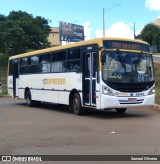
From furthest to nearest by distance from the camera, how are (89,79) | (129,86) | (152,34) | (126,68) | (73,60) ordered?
1. (152,34)
2. (73,60)
3. (89,79)
4. (126,68)
5. (129,86)

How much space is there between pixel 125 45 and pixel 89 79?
6.19ft

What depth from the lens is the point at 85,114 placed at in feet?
58.8

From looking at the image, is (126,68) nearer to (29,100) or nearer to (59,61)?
(59,61)

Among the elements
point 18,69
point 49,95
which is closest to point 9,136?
point 49,95

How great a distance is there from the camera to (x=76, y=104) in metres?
17.8

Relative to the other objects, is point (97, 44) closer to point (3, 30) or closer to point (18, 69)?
point (18, 69)

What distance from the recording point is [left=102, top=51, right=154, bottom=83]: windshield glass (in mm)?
16203

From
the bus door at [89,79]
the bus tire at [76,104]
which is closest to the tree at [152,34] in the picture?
the bus tire at [76,104]

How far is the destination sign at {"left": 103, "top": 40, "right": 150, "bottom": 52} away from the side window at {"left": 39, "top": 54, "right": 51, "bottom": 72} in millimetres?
5285

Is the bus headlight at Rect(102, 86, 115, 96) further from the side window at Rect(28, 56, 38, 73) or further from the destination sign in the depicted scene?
the side window at Rect(28, 56, 38, 73)

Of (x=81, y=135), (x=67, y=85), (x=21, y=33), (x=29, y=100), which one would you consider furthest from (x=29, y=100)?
(x=21, y=33)

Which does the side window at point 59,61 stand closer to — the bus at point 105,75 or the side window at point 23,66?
the bus at point 105,75

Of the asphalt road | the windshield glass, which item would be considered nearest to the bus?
the windshield glass

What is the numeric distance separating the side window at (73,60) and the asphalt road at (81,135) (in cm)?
228
